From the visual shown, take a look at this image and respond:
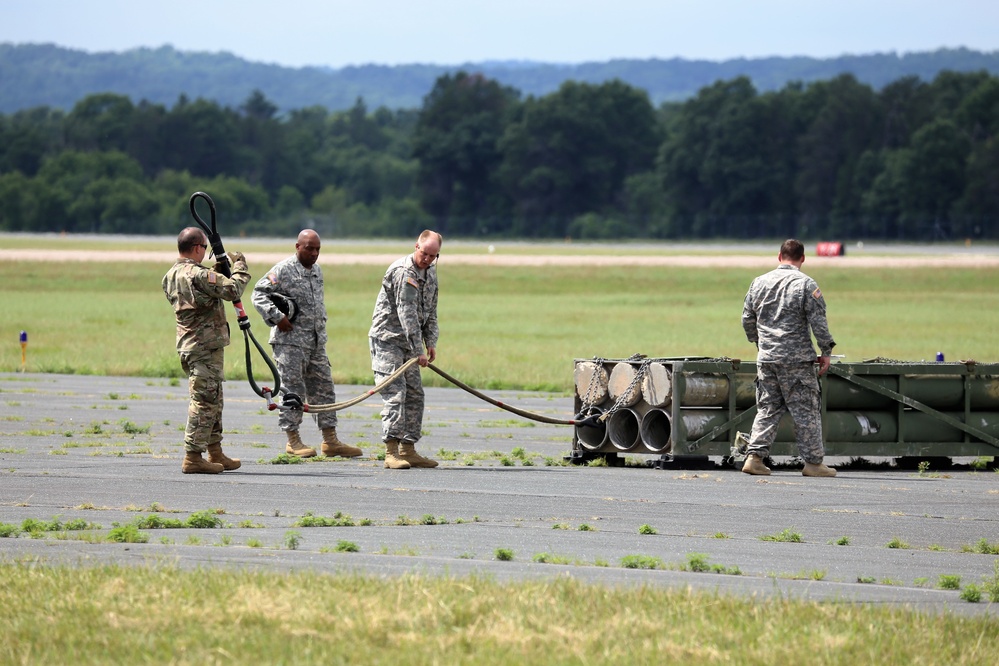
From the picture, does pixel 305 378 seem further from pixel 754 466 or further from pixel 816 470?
pixel 816 470

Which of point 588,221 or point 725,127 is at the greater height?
point 725,127

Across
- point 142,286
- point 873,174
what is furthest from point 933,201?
point 142,286

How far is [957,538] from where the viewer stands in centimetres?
1094

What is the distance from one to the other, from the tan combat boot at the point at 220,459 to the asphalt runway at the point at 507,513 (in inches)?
7.5

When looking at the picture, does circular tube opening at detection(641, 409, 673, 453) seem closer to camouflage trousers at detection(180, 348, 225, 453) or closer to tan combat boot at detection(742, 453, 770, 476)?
tan combat boot at detection(742, 453, 770, 476)

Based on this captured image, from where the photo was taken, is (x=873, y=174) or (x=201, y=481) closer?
(x=201, y=481)

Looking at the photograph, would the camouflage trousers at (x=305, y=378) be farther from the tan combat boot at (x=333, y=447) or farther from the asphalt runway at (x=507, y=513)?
the asphalt runway at (x=507, y=513)

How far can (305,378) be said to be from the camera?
50.9ft

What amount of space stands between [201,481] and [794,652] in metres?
7.34

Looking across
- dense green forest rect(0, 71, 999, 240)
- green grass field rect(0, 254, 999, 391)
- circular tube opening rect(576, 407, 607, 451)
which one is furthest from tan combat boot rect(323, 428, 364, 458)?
dense green forest rect(0, 71, 999, 240)

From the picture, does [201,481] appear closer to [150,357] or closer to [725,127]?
[150,357]

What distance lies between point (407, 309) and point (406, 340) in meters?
0.39

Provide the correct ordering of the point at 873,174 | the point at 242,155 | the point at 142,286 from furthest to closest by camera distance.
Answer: the point at 242,155, the point at 873,174, the point at 142,286

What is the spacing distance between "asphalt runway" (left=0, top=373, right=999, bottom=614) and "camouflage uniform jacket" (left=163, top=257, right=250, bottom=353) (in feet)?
4.03
